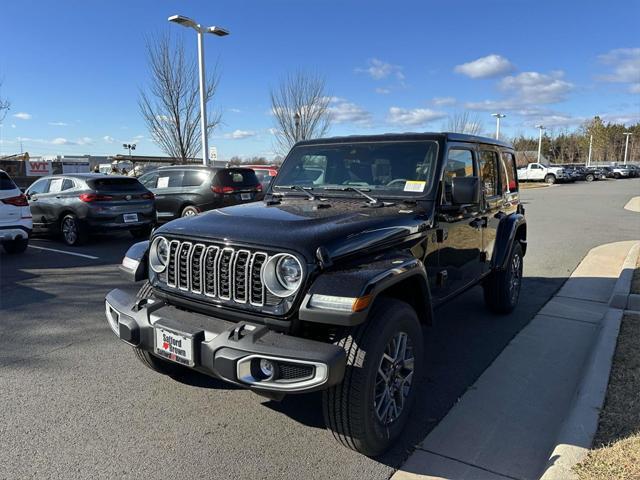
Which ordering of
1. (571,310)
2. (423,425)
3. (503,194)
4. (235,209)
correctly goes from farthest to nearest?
(571,310)
(503,194)
(235,209)
(423,425)

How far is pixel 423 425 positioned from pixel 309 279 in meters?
1.46

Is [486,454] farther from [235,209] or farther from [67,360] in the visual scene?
[67,360]

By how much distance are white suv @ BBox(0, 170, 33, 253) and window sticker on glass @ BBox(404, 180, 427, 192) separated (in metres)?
7.53

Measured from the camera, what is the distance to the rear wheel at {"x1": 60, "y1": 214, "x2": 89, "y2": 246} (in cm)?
987

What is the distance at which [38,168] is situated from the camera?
28.5m

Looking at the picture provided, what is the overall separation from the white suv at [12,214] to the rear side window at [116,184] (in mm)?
1607

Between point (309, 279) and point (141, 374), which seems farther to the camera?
point (141, 374)

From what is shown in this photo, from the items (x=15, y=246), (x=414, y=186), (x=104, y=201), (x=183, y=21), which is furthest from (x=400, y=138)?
(x=183, y=21)

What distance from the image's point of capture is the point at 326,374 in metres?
2.35

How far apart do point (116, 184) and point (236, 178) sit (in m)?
2.88

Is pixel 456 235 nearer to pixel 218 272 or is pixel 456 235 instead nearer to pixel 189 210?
pixel 218 272

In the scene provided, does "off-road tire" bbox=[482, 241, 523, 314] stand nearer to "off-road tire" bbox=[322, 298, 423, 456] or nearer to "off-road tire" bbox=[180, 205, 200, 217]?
"off-road tire" bbox=[322, 298, 423, 456]

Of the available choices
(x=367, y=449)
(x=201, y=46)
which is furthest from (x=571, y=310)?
(x=201, y=46)

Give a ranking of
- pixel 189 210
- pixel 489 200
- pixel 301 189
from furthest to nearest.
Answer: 1. pixel 189 210
2. pixel 489 200
3. pixel 301 189
